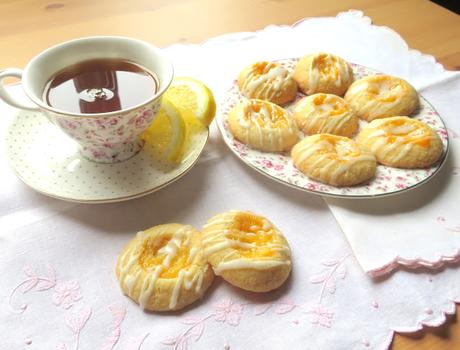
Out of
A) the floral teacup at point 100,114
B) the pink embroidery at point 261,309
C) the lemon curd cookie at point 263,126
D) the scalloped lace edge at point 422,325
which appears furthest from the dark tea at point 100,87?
the scalloped lace edge at point 422,325

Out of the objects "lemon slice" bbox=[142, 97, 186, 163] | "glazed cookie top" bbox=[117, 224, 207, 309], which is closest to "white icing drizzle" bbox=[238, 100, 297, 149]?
"lemon slice" bbox=[142, 97, 186, 163]

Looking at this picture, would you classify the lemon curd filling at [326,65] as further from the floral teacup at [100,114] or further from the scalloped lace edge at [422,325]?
the scalloped lace edge at [422,325]

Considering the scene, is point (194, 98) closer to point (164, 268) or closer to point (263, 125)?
point (263, 125)

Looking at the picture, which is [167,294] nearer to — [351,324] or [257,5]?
[351,324]

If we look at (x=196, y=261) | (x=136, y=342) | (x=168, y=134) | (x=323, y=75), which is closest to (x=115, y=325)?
(x=136, y=342)

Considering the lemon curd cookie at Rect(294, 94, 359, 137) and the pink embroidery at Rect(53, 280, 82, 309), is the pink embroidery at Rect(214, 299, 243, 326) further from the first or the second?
the lemon curd cookie at Rect(294, 94, 359, 137)

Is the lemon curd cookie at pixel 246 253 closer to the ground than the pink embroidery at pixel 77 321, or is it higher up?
higher up
